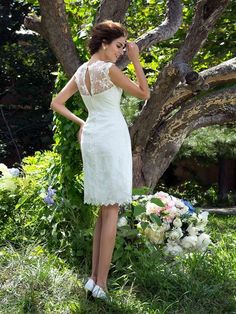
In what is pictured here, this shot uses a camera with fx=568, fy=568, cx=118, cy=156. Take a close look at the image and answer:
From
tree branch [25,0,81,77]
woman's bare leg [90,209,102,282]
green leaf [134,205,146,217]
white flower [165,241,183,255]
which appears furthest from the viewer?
tree branch [25,0,81,77]

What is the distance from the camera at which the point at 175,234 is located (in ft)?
13.5

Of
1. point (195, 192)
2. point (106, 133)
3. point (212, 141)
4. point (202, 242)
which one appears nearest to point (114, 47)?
point (106, 133)

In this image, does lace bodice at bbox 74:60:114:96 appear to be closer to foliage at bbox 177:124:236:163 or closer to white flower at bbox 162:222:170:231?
white flower at bbox 162:222:170:231

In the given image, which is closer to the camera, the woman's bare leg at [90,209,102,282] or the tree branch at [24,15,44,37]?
the woman's bare leg at [90,209,102,282]

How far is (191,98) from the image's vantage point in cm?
517

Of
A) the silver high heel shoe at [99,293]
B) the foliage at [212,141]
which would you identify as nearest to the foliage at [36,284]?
the silver high heel shoe at [99,293]

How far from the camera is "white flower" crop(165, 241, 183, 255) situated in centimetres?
408

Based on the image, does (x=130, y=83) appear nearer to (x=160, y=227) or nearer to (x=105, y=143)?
(x=105, y=143)

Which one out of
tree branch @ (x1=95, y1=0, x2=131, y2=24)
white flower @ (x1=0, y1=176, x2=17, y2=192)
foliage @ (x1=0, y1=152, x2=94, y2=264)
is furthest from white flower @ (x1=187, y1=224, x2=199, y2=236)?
tree branch @ (x1=95, y1=0, x2=131, y2=24)

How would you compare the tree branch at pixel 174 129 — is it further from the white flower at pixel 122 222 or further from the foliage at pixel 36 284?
the foliage at pixel 36 284

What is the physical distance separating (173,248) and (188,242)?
13cm

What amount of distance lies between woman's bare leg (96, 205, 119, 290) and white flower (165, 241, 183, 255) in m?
0.94

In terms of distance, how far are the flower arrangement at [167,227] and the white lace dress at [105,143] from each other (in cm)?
82

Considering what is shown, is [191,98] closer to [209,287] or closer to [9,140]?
[209,287]
